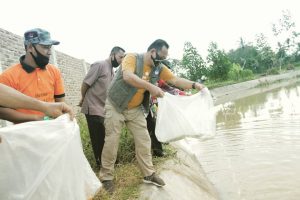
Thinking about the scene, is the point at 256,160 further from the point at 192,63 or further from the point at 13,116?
the point at 192,63

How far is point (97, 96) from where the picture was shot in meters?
4.22

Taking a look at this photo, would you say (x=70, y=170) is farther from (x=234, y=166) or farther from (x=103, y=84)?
(x=234, y=166)

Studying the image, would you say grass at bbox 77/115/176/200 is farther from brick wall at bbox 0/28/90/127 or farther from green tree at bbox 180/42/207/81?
green tree at bbox 180/42/207/81

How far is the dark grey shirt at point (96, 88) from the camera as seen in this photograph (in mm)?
4172

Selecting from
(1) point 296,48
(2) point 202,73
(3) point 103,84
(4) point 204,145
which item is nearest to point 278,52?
(1) point 296,48

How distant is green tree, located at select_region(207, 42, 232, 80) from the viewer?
32.8m

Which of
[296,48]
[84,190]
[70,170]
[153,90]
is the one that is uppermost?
[296,48]

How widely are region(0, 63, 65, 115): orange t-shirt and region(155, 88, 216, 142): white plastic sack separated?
121cm

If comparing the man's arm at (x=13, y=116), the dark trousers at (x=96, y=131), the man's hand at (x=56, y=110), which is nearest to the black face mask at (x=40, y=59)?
the man's arm at (x=13, y=116)

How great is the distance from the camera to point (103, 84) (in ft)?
14.0

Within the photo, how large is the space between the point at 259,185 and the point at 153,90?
7.60 ft

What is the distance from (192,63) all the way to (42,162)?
30806 mm

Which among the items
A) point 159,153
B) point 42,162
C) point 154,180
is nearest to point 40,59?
point 42,162

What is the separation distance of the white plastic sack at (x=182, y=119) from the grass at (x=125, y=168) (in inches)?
22.9
